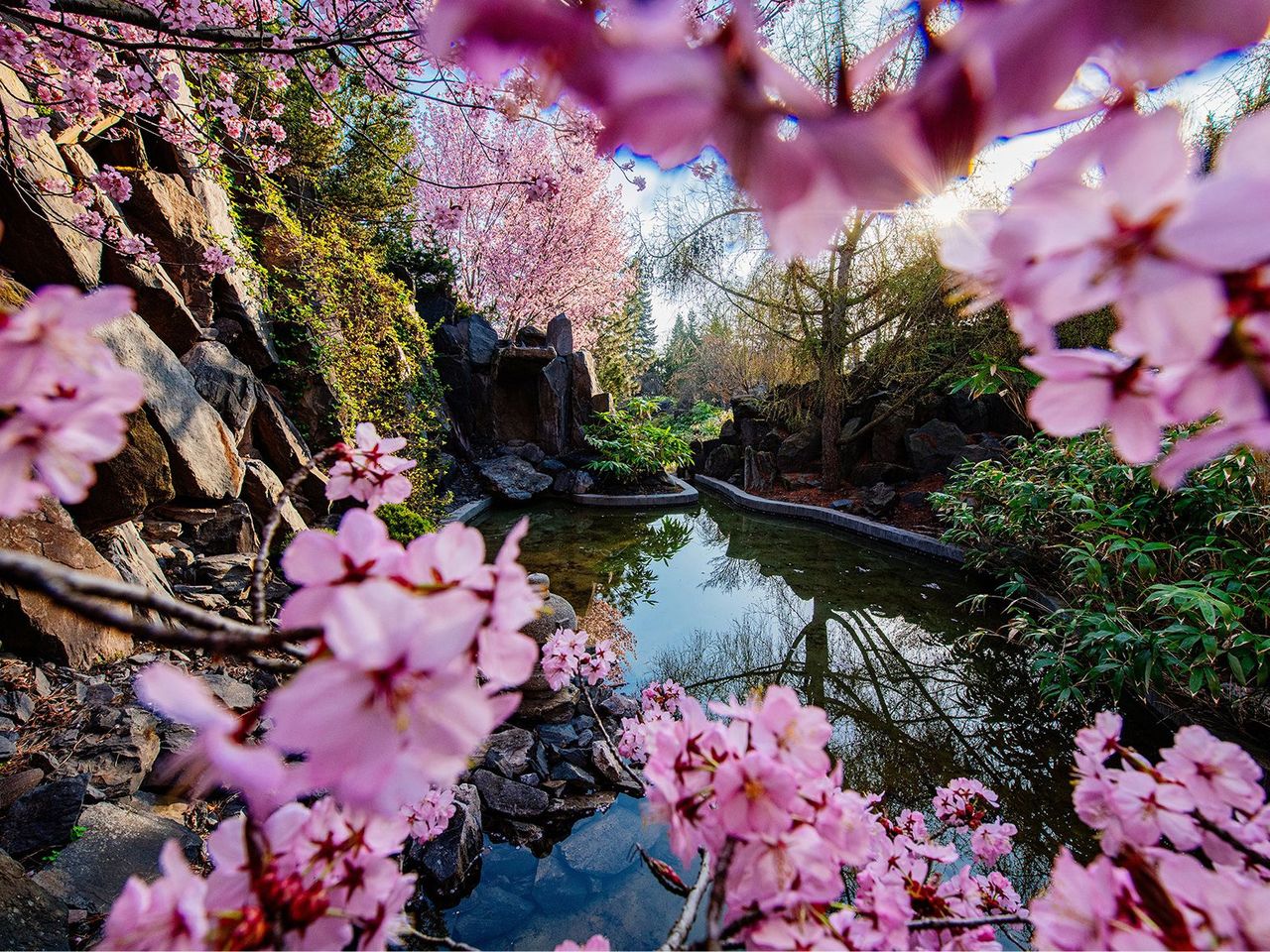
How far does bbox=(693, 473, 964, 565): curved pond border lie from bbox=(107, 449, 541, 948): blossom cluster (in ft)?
19.3

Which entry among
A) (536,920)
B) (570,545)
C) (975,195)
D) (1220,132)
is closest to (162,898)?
(536,920)

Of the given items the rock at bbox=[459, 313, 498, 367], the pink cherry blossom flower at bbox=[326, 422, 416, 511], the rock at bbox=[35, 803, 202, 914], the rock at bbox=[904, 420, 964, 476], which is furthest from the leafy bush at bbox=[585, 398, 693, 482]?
the pink cherry blossom flower at bbox=[326, 422, 416, 511]

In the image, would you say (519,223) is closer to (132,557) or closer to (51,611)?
(132,557)

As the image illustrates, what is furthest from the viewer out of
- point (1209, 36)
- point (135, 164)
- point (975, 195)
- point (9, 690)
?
point (975, 195)

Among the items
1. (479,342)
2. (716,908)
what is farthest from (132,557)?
(479,342)

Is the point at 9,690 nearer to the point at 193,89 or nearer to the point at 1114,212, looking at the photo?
the point at 1114,212

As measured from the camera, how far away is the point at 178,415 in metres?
3.05

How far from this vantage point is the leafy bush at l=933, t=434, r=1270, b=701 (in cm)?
204

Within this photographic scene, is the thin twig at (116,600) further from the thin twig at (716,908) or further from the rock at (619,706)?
the rock at (619,706)

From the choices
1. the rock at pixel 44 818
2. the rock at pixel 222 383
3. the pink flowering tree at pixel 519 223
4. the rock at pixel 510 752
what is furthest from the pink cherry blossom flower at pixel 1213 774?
the pink flowering tree at pixel 519 223

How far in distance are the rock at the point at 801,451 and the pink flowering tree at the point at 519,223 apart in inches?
272

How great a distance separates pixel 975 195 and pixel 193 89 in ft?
25.4

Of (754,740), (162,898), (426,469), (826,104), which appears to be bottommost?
(162,898)

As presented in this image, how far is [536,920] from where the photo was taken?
176 centimetres
